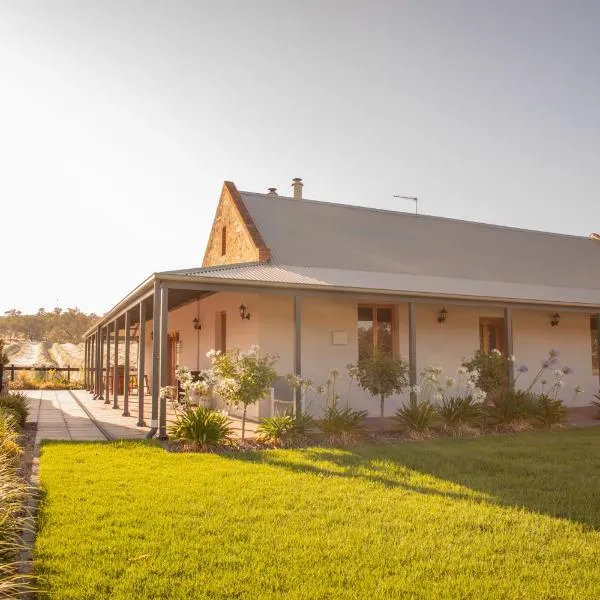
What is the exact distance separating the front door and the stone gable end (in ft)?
20.3

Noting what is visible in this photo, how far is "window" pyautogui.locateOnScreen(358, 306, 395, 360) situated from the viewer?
13.6 metres

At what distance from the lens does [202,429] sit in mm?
9070

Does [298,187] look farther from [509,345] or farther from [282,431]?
[282,431]

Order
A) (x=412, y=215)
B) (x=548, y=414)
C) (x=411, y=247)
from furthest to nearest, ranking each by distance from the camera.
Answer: (x=412, y=215)
(x=411, y=247)
(x=548, y=414)

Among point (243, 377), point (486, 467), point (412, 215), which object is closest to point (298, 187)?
point (412, 215)

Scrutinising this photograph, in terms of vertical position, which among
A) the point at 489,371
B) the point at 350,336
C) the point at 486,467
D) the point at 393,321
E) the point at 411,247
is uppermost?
the point at 411,247

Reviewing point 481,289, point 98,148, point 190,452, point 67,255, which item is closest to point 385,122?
point 481,289

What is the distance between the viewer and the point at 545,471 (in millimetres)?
7398

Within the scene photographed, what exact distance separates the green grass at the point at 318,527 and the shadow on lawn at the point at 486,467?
3 centimetres

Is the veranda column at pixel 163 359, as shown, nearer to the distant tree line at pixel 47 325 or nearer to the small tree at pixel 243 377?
the small tree at pixel 243 377

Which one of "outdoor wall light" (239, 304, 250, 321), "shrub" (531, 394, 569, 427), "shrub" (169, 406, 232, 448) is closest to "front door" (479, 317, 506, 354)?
"shrub" (531, 394, 569, 427)

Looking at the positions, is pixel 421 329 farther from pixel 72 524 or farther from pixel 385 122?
pixel 72 524

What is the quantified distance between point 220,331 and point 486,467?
343 inches

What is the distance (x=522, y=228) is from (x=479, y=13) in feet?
33.9
